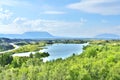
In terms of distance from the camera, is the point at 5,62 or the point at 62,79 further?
the point at 5,62

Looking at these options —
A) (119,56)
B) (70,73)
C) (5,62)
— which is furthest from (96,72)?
(5,62)

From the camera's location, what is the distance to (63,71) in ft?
154

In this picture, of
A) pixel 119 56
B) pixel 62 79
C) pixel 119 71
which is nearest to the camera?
pixel 62 79

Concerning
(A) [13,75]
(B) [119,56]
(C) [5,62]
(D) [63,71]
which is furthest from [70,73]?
(C) [5,62]

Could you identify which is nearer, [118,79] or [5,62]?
[118,79]

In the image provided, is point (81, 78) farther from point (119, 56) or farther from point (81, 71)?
point (119, 56)

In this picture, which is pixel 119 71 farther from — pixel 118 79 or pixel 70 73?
pixel 70 73

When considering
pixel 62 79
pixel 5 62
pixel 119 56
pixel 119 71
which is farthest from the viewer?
pixel 5 62

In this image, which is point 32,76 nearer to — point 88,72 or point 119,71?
point 88,72

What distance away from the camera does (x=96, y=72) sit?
46.9 meters

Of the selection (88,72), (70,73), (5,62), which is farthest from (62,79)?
(5,62)

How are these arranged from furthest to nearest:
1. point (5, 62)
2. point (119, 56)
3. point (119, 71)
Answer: point (5, 62)
point (119, 56)
point (119, 71)

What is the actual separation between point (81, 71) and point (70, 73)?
203 centimetres

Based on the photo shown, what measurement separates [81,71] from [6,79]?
459 inches
